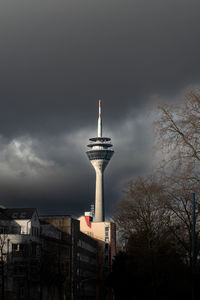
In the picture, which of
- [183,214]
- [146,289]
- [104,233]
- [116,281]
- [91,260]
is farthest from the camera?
[104,233]

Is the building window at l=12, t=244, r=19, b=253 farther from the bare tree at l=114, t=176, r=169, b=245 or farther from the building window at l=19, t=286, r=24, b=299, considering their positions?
the bare tree at l=114, t=176, r=169, b=245

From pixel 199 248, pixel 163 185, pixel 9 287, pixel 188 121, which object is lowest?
pixel 9 287

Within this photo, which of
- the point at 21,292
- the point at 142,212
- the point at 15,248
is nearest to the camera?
the point at 142,212

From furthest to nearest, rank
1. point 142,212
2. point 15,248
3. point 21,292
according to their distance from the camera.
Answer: point 15,248 < point 21,292 < point 142,212

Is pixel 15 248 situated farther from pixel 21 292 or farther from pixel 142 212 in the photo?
pixel 142 212

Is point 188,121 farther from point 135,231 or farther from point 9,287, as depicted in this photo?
point 9,287

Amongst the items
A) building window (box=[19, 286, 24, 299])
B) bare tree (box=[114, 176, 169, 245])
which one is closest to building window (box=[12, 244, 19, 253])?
building window (box=[19, 286, 24, 299])

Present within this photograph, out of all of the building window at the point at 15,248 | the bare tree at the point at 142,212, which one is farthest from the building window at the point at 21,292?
the bare tree at the point at 142,212

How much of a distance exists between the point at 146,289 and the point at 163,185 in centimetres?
5417

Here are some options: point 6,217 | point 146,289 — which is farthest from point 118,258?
point 6,217

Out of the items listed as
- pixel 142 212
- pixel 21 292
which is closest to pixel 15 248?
pixel 21 292

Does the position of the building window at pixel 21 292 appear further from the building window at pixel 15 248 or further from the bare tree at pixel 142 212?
the bare tree at pixel 142 212

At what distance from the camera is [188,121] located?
16.1 metres

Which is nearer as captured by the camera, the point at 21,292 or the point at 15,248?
the point at 21,292
